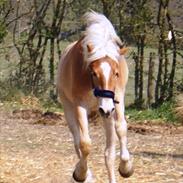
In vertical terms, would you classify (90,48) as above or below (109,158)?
above

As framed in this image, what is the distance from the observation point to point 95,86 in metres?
4.66

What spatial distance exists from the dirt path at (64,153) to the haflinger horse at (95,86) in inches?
31.3

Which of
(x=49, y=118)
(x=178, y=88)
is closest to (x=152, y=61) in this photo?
(x=178, y=88)

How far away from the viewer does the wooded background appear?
50.7 ft

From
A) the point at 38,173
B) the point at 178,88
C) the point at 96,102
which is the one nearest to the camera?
the point at 96,102

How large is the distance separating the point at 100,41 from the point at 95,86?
1.30 feet

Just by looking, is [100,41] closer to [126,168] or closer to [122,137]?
[122,137]

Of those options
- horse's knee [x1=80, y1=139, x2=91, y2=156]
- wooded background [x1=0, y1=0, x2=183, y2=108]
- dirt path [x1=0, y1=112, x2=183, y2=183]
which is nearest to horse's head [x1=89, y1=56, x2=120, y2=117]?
horse's knee [x1=80, y1=139, x2=91, y2=156]

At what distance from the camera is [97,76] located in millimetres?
4605

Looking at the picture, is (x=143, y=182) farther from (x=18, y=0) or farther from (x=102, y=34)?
(x=18, y=0)

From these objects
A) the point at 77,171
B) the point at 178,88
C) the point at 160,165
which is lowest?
the point at 178,88

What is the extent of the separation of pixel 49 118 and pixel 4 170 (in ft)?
13.9

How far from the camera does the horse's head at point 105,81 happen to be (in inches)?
177

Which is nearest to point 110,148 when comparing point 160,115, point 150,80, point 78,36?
point 160,115
